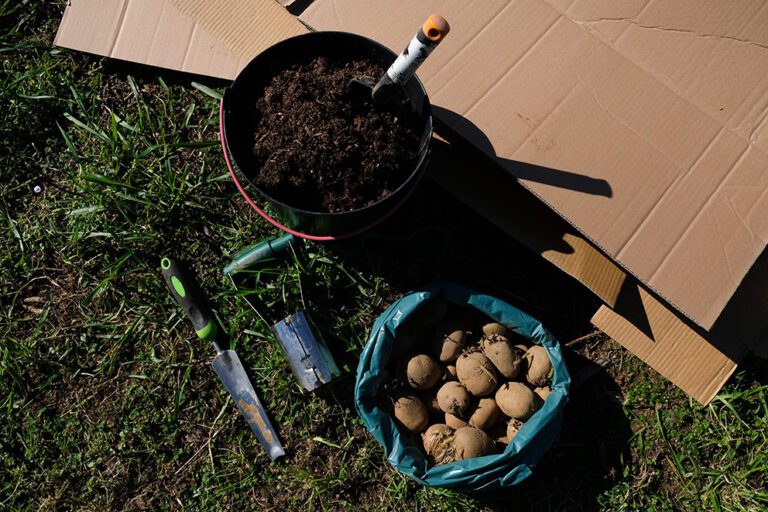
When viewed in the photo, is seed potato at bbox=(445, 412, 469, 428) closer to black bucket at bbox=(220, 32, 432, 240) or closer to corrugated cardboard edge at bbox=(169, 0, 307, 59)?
black bucket at bbox=(220, 32, 432, 240)

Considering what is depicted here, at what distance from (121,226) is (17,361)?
566 millimetres

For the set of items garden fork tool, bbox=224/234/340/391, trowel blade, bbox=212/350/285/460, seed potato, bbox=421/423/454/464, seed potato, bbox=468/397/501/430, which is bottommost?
trowel blade, bbox=212/350/285/460

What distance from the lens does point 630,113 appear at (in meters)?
1.85

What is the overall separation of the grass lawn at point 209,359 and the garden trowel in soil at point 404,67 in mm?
588

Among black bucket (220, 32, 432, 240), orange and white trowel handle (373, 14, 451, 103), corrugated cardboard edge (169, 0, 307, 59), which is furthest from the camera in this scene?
corrugated cardboard edge (169, 0, 307, 59)

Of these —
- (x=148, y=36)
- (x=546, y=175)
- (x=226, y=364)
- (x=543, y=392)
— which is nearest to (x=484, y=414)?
(x=543, y=392)

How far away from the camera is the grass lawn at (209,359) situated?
7.16ft

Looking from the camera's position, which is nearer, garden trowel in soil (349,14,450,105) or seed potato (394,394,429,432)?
garden trowel in soil (349,14,450,105)

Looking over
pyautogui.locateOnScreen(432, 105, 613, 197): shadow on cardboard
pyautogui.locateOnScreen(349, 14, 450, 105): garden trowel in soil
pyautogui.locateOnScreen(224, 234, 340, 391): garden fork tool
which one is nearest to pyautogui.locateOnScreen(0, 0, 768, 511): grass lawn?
pyautogui.locateOnScreen(224, 234, 340, 391): garden fork tool

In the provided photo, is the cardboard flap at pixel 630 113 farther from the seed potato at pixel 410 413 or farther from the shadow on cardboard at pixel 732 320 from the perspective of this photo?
the seed potato at pixel 410 413

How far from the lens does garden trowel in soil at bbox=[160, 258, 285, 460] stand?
2.16 meters

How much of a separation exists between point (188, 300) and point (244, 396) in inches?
14.5

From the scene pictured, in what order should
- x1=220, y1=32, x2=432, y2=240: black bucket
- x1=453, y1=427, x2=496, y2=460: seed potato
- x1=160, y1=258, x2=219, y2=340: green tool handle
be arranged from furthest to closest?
x1=160, y1=258, x2=219, y2=340: green tool handle → x1=453, y1=427, x2=496, y2=460: seed potato → x1=220, y1=32, x2=432, y2=240: black bucket

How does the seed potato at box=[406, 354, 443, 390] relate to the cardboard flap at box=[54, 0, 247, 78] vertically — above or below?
below
